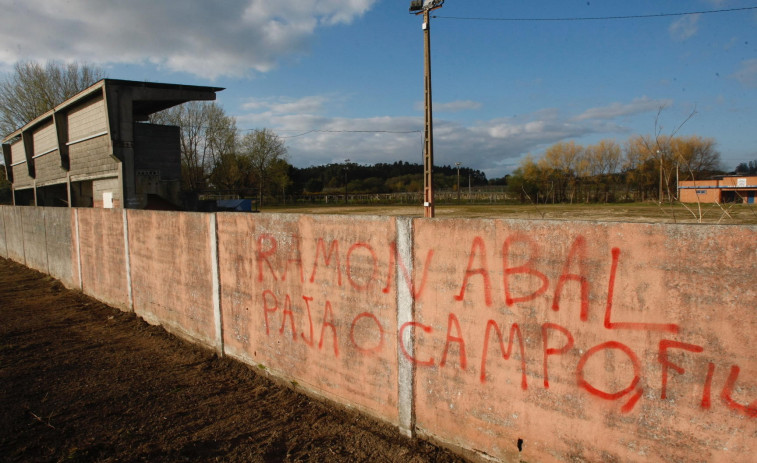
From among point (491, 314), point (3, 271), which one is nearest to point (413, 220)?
point (491, 314)

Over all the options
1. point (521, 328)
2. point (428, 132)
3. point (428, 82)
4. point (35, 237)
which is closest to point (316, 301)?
point (521, 328)

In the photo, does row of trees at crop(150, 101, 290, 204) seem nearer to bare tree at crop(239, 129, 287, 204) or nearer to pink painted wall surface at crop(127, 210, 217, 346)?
bare tree at crop(239, 129, 287, 204)

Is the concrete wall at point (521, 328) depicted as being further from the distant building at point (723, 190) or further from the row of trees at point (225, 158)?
the row of trees at point (225, 158)

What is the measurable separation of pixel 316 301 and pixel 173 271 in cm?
311

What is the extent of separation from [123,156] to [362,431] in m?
13.5

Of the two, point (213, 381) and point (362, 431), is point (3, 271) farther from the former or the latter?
point (362, 431)

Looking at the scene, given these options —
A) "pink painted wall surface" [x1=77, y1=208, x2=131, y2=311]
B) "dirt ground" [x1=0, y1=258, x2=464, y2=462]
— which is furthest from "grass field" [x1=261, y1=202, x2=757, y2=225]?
"pink painted wall surface" [x1=77, y1=208, x2=131, y2=311]

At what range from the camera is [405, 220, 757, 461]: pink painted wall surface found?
216cm

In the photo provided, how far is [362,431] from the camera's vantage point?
3.64 meters

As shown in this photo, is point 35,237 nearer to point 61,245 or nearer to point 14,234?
point 61,245

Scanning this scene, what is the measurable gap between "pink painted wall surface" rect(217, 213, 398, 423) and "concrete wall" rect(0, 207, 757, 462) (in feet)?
0.05

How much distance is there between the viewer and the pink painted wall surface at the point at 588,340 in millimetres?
2158

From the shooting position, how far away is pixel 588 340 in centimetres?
257

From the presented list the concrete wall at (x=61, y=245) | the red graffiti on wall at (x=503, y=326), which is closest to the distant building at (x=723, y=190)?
the red graffiti on wall at (x=503, y=326)
